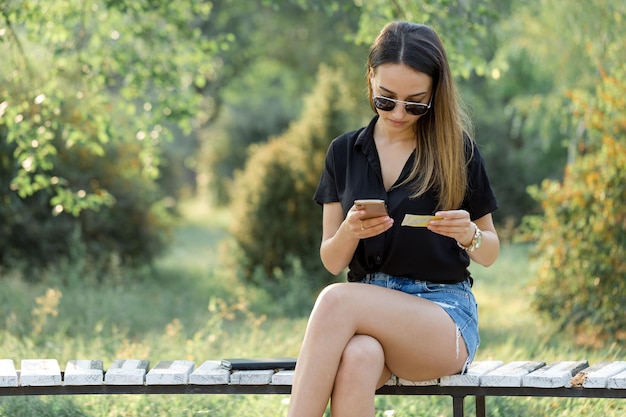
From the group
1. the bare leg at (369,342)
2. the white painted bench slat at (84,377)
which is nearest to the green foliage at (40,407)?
the white painted bench slat at (84,377)

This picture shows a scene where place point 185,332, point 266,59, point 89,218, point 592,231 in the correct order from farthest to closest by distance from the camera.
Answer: point 266,59
point 89,218
point 185,332
point 592,231

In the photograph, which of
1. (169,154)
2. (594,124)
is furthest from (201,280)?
(169,154)

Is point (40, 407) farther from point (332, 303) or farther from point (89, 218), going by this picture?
point (89, 218)

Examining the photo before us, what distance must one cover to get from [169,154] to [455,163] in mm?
16967

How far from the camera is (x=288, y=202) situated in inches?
352

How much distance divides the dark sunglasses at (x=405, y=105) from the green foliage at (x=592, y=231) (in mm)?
3276

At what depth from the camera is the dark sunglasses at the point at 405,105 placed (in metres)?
3.38

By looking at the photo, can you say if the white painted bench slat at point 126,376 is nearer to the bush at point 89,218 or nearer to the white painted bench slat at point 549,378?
the white painted bench slat at point 549,378

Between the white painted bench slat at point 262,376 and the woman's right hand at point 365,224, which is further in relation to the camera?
the white painted bench slat at point 262,376

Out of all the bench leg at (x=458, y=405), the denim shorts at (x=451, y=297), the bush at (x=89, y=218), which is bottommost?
the bush at (x=89, y=218)

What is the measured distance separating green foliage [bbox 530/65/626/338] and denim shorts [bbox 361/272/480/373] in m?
3.14

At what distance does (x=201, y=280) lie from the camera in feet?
35.4

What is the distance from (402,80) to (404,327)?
0.88 meters

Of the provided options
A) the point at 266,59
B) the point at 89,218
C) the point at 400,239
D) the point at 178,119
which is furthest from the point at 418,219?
the point at 266,59
